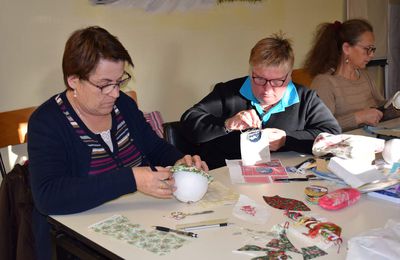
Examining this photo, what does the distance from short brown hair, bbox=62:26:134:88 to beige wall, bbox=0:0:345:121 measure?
1.00 meters

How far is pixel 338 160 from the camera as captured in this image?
1.81m

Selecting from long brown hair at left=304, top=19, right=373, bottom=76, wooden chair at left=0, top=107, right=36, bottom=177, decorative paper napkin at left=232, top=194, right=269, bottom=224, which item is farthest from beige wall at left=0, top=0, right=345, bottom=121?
decorative paper napkin at left=232, top=194, right=269, bottom=224

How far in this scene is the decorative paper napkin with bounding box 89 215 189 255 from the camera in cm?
132

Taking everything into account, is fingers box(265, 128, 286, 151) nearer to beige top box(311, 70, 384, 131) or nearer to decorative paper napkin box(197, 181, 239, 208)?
decorative paper napkin box(197, 181, 239, 208)

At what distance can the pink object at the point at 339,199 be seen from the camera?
61.1 inches

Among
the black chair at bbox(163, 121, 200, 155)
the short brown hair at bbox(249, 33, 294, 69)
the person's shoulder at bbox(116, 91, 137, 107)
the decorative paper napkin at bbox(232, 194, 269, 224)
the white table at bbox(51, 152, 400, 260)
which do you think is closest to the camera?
the white table at bbox(51, 152, 400, 260)

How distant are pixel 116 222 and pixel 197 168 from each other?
1.17 ft

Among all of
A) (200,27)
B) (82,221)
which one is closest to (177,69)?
(200,27)

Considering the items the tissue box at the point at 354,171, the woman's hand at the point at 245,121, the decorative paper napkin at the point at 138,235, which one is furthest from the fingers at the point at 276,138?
the decorative paper napkin at the point at 138,235

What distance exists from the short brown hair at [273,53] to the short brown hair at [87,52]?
696mm

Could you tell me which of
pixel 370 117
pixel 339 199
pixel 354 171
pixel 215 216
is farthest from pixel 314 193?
pixel 370 117

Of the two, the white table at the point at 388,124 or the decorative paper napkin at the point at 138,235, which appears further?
the white table at the point at 388,124

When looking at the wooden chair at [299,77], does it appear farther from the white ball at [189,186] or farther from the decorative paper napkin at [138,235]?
the decorative paper napkin at [138,235]

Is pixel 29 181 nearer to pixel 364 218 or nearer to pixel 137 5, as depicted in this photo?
pixel 364 218
